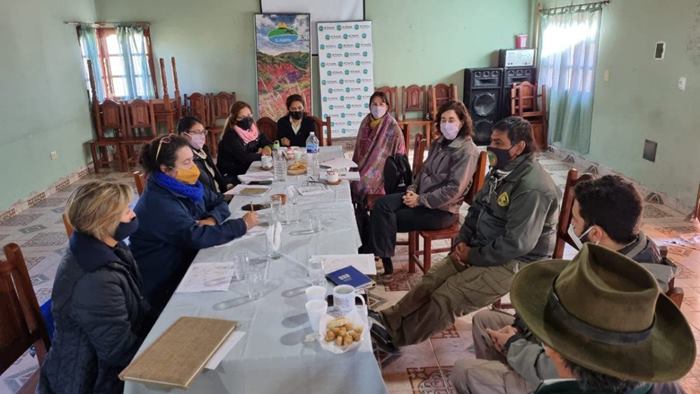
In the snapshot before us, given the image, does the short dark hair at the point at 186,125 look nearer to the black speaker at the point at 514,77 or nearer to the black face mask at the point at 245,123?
the black face mask at the point at 245,123

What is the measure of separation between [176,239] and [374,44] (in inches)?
240

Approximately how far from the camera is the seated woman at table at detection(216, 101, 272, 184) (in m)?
4.10

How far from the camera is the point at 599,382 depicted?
989mm

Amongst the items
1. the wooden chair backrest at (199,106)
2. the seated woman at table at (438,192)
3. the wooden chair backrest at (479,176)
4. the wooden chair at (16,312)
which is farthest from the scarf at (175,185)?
the wooden chair backrest at (199,106)

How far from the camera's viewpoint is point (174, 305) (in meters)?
1.70

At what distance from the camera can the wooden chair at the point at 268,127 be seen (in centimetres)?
496

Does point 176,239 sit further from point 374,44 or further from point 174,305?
point 374,44

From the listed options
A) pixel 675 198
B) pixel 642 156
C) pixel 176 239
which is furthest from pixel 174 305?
pixel 642 156

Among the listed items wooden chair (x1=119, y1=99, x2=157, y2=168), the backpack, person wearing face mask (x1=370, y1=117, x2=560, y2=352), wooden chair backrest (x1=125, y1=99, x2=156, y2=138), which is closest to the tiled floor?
person wearing face mask (x1=370, y1=117, x2=560, y2=352)

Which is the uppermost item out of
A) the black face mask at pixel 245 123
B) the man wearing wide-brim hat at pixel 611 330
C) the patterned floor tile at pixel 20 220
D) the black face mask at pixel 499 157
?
the black face mask at pixel 245 123

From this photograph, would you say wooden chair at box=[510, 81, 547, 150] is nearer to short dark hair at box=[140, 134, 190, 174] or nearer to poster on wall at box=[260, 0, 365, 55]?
poster on wall at box=[260, 0, 365, 55]

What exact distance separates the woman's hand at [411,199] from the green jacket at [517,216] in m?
0.71

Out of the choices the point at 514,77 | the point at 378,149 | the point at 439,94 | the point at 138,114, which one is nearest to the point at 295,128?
the point at 378,149

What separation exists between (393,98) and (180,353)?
673 centimetres
